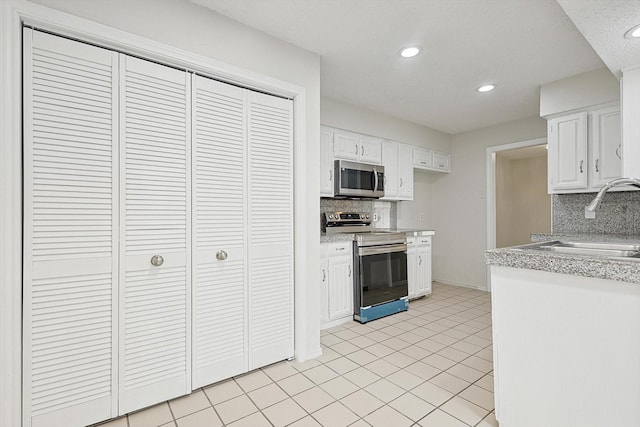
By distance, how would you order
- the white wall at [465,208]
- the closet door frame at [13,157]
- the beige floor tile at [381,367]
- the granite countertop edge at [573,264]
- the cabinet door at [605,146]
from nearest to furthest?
the granite countertop edge at [573,264], the closet door frame at [13,157], the beige floor tile at [381,367], the cabinet door at [605,146], the white wall at [465,208]

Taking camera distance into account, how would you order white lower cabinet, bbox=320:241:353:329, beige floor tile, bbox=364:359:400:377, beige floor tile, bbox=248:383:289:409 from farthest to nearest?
white lower cabinet, bbox=320:241:353:329 < beige floor tile, bbox=364:359:400:377 < beige floor tile, bbox=248:383:289:409

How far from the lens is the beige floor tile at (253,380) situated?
206 centimetres

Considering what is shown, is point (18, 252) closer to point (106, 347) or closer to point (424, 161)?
point (106, 347)

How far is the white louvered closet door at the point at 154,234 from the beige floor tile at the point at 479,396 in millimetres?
1769

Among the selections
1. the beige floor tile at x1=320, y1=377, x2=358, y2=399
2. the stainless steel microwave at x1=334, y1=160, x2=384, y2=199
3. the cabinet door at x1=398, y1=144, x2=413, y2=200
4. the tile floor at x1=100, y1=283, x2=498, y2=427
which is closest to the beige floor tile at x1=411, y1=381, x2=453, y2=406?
the tile floor at x1=100, y1=283, x2=498, y2=427

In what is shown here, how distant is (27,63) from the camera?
152cm

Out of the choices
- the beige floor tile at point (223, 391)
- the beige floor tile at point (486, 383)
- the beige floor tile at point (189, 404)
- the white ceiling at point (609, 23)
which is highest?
the white ceiling at point (609, 23)

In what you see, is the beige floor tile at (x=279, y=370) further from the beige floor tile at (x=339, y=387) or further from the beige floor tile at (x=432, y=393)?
the beige floor tile at (x=432, y=393)

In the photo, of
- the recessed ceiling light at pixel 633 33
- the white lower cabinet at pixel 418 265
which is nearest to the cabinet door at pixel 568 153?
the recessed ceiling light at pixel 633 33

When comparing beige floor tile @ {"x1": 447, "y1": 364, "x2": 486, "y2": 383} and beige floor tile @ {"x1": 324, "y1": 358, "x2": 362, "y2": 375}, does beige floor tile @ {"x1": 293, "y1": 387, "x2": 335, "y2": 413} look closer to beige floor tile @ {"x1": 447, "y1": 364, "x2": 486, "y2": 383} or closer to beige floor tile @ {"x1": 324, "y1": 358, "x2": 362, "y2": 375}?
beige floor tile @ {"x1": 324, "y1": 358, "x2": 362, "y2": 375}

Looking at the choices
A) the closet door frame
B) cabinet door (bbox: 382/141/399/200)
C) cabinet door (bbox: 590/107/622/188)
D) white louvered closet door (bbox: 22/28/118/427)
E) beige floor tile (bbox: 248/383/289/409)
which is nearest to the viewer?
the closet door frame

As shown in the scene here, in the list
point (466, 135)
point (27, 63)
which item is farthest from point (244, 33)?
point (466, 135)

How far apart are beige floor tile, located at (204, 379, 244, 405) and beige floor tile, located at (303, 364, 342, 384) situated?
0.48m

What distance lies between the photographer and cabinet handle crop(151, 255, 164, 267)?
71.9 inches
